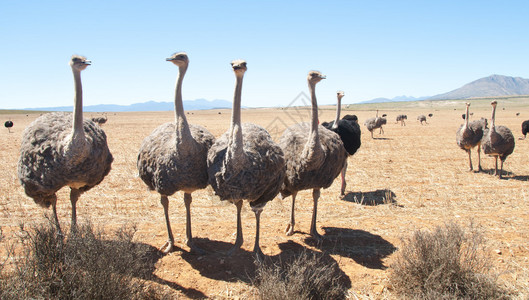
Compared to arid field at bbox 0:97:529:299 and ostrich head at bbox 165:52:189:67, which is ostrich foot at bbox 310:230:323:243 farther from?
ostrich head at bbox 165:52:189:67

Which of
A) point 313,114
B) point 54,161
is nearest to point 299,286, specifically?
point 313,114

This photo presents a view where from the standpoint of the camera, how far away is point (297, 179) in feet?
19.1

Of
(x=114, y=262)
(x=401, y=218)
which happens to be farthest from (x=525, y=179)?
(x=114, y=262)

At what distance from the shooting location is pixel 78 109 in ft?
16.0

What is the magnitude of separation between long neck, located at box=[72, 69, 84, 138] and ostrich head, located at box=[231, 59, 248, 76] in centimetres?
217

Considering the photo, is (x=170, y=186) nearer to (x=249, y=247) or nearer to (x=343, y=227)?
(x=249, y=247)

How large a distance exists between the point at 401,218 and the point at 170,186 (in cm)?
460

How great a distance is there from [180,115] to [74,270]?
226 cm

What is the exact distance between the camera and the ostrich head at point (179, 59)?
4.93 m

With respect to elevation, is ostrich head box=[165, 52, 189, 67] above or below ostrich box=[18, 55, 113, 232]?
above

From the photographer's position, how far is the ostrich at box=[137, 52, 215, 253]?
4840 millimetres

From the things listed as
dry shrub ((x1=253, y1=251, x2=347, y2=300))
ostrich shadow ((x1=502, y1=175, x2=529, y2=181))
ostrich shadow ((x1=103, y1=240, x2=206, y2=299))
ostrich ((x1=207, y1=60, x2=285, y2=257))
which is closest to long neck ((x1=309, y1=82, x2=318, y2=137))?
ostrich ((x1=207, y1=60, x2=285, y2=257))

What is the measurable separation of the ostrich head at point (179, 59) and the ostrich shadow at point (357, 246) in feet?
11.3

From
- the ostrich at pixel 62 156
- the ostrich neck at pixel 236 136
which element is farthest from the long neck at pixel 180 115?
the ostrich at pixel 62 156
